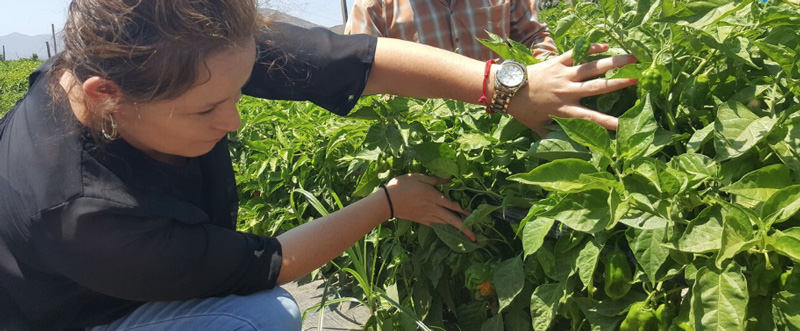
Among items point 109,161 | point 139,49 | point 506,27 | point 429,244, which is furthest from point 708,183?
point 506,27

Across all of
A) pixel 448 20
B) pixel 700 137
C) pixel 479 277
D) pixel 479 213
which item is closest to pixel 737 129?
pixel 700 137

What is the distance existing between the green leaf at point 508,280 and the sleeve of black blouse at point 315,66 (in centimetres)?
57

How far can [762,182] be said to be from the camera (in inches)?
45.6

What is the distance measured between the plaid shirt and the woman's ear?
1.72 metres

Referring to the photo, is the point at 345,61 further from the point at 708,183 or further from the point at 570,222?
the point at 708,183

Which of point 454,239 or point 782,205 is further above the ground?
point 782,205

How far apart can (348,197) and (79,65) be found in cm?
110

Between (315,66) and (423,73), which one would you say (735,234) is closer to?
(423,73)

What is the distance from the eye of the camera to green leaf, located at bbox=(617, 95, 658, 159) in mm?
1230

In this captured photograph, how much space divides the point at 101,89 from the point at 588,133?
0.94 m

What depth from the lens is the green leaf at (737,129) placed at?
1.15 m

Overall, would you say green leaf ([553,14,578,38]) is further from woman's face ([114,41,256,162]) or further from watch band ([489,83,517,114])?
woman's face ([114,41,256,162])

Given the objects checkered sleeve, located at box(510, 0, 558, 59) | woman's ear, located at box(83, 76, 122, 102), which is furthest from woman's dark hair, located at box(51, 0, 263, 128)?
checkered sleeve, located at box(510, 0, 558, 59)

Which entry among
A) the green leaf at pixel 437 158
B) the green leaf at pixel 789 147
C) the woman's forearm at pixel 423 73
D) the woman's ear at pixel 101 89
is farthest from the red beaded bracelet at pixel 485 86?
the woman's ear at pixel 101 89
